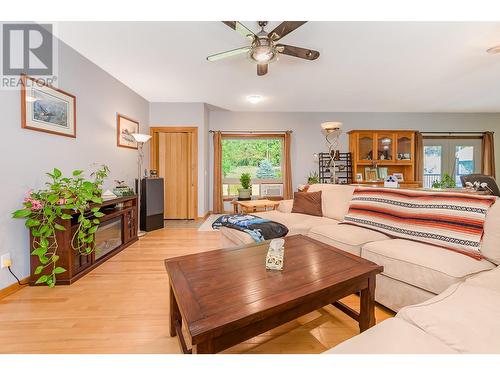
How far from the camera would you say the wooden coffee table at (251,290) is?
875mm

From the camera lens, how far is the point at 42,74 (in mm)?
2252

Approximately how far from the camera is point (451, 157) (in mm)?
5820

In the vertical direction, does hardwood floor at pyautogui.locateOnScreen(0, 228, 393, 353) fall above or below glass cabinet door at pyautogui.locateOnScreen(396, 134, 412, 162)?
below

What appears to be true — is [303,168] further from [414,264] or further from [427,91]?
[414,264]

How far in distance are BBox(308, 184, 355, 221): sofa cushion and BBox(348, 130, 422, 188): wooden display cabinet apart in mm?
2867

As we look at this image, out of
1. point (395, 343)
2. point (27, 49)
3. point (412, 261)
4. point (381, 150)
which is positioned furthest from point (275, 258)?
point (381, 150)

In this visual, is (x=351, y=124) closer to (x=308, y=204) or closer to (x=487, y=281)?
(x=308, y=204)

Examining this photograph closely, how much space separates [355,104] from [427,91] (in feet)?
4.14

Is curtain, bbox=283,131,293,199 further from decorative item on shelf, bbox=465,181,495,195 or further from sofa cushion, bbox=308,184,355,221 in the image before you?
decorative item on shelf, bbox=465,181,495,195

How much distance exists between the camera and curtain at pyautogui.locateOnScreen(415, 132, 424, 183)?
18.4 ft

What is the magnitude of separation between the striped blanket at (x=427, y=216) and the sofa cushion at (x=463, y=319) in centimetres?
75

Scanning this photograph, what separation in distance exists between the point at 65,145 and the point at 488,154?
840 centimetres

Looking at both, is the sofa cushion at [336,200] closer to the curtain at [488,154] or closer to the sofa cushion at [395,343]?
the sofa cushion at [395,343]

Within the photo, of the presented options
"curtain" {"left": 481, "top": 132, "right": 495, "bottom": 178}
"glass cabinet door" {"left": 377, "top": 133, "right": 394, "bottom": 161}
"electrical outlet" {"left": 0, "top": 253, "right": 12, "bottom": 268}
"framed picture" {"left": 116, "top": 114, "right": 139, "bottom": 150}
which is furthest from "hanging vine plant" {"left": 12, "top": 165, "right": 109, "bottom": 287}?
"curtain" {"left": 481, "top": 132, "right": 495, "bottom": 178}
